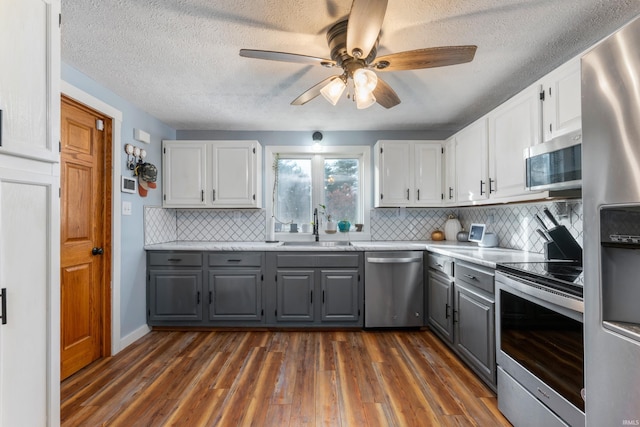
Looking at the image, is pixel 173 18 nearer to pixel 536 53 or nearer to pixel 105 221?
pixel 105 221

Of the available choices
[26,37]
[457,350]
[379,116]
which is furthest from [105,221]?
[457,350]

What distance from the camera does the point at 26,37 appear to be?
45.9 inches

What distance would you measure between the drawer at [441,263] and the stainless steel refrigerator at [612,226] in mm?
1564

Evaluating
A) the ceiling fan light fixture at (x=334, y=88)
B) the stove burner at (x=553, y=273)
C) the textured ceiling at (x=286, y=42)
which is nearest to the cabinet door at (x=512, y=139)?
the textured ceiling at (x=286, y=42)

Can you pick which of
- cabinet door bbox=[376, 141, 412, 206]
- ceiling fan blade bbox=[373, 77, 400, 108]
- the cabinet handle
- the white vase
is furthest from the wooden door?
the white vase

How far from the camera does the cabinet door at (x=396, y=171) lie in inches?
141

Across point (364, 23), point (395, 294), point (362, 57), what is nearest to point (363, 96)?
point (362, 57)

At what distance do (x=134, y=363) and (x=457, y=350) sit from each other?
2.67 meters

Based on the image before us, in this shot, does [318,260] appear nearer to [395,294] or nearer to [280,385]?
[395,294]

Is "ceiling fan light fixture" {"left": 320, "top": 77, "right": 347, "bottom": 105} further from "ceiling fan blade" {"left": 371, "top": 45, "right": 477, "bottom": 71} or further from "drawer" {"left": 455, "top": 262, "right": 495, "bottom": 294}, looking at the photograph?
"drawer" {"left": 455, "top": 262, "right": 495, "bottom": 294}

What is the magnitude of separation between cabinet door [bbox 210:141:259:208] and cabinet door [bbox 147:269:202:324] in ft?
2.88

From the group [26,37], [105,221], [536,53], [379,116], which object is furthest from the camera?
[379,116]

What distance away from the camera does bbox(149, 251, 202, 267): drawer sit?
317 cm

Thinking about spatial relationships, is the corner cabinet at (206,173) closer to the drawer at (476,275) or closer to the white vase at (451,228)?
the drawer at (476,275)
